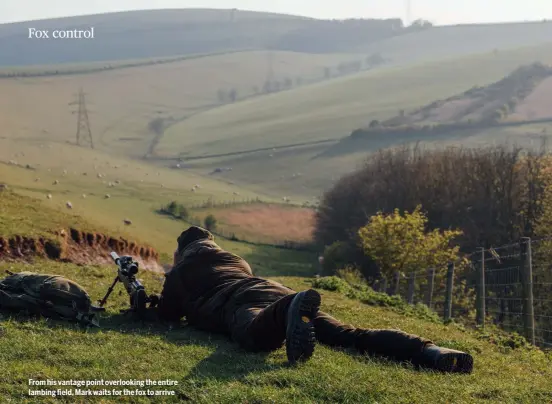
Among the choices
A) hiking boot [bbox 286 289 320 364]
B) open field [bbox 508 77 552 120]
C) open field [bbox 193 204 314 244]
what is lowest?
open field [bbox 193 204 314 244]

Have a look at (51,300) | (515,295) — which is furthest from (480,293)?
(51,300)

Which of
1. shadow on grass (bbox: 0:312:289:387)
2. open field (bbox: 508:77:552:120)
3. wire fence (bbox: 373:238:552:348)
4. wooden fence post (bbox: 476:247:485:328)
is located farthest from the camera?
open field (bbox: 508:77:552:120)

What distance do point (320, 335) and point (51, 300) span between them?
398 centimetres

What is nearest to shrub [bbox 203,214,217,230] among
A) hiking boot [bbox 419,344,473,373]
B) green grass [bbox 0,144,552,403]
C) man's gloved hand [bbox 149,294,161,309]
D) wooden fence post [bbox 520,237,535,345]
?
wooden fence post [bbox 520,237,535,345]

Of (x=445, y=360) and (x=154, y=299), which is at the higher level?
(x=154, y=299)

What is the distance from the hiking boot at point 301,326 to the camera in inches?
335

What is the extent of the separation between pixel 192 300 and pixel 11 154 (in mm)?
133830

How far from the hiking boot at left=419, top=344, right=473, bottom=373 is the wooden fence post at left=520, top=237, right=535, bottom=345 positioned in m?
5.73

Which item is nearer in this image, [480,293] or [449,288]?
[480,293]

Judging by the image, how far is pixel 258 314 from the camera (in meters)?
9.49

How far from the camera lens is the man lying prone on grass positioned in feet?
28.2

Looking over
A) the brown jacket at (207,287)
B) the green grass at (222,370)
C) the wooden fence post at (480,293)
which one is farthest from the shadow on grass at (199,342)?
the wooden fence post at (480,293)

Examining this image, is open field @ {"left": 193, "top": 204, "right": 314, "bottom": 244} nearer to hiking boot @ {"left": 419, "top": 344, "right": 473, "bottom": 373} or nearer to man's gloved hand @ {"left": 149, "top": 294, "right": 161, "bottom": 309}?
man's gloved hand @ {"left": 149, "top": 294, "right": 161, "bottom": 309}

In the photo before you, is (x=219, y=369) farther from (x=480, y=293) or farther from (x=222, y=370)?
(x=480, y=293)
